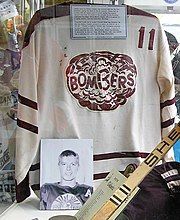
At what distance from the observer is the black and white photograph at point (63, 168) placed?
973mm

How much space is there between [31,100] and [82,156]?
17 centimetres

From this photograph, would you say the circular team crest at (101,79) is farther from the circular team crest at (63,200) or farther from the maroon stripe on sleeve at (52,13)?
the circular team crest at (63,200)

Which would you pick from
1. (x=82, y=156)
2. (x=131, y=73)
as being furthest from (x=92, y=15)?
(x=82, y=156)

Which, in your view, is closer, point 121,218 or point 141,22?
point 121,218

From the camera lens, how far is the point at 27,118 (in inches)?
38.6

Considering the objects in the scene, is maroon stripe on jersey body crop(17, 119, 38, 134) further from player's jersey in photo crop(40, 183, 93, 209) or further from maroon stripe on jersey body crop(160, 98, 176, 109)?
maroon stripe on jersey body crop(160, 98, 176, 109)

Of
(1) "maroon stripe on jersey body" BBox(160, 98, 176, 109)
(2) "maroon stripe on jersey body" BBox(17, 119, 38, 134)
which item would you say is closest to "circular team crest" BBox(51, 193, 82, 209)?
(2) "maroon stripe on jersey body" BBox(17, 119, 38, 134)

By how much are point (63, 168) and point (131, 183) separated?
484 millimetres

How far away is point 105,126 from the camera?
986 millimetres

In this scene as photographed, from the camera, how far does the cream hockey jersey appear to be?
96 cm

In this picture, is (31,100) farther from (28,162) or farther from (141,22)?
(141,22)

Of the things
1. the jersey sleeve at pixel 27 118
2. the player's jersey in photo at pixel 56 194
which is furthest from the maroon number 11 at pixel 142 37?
the player's jersey in photo at pixel 56 194

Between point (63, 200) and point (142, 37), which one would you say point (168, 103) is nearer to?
point (142, 37)

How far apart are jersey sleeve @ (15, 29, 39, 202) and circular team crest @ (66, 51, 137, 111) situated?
81mm
